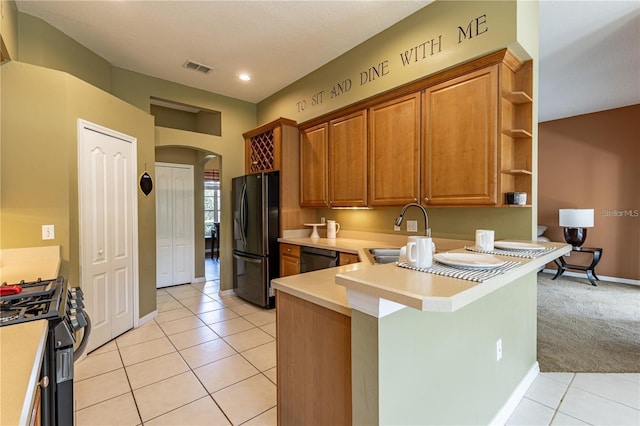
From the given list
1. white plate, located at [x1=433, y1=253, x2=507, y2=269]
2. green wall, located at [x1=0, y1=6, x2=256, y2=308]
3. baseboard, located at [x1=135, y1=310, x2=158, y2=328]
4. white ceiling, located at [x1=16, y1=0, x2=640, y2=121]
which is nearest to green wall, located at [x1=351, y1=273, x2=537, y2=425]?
white plate, located at [x1=433, y1=253, x2=507, y2=269]

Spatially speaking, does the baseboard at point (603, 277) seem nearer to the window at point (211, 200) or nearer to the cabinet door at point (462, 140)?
the cabinet door at point (462, 140)

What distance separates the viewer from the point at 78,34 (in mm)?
2951

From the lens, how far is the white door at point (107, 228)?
270cm

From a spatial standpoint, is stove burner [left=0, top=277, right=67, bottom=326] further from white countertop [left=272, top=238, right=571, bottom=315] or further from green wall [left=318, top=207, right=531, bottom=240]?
green wall [left=318, top=207, right=531, bottom=240]

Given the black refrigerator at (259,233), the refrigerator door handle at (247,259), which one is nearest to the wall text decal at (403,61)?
the black refrigerator at (259,233)

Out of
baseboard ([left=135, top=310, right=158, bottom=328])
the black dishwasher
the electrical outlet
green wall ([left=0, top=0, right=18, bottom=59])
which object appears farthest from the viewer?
baseboard ([left=135, top=310, right=158, bottom=328])

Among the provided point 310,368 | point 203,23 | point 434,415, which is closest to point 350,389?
point 310,368

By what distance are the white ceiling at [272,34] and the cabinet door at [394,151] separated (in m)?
0.84

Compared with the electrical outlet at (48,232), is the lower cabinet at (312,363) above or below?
below

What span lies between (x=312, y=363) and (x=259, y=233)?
2.60 meters

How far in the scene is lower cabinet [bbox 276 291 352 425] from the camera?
4.18 feet

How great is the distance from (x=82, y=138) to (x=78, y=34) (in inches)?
46.7

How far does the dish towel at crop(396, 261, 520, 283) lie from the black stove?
4.69 feet

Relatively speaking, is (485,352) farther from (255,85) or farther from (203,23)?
(255,85)
